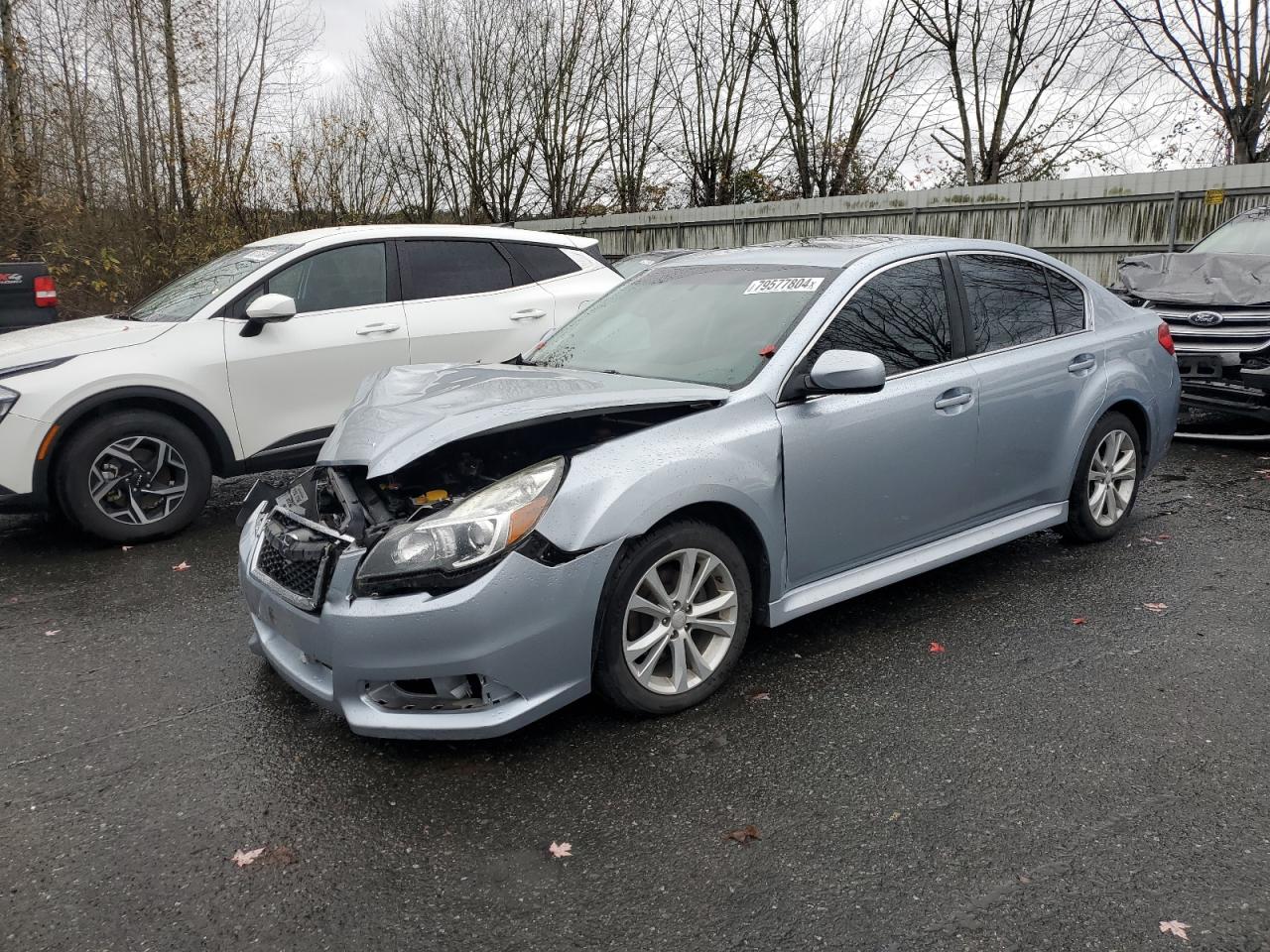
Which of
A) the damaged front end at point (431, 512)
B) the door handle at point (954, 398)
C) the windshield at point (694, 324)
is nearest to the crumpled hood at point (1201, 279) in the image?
the door handle at point (954, 398)

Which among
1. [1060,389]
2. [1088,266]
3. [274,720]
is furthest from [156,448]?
[1088,266]

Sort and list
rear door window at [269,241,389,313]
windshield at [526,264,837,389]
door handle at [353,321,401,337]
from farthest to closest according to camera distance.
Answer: door handle at [353,321,401,337] < rear door window at [269,241,389,313] < windshield at [526,264,837,389]

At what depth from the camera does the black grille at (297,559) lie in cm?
317

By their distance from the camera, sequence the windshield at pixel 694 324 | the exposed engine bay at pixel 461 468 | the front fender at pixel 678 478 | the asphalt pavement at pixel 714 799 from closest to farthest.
Answer: the asphalt pavement at pixel 714 799, the front fender at pixel 678 478, the exposed engine bay at pixel 461 468, the windshield at pixel 694 324

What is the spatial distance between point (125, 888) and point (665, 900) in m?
1.42

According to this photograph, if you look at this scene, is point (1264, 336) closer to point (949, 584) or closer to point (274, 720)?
point (949, 584)

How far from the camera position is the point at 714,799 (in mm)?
3014

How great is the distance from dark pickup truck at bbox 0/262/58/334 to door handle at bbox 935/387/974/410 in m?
10.6

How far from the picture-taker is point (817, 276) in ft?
13.6

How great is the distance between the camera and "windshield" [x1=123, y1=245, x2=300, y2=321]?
6.19 meters

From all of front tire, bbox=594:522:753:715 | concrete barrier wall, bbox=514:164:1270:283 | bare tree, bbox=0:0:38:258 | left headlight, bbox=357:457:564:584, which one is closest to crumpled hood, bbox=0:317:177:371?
left headlight, bbox=357:457:564:584

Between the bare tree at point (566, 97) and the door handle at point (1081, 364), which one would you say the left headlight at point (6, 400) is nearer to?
the door handle at point (1081, 364)

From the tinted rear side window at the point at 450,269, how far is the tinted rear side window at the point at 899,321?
358 cm

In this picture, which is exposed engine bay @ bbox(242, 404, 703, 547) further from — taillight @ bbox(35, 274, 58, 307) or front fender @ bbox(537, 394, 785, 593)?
taillight @ bbox(35, 274, 58, 307)
